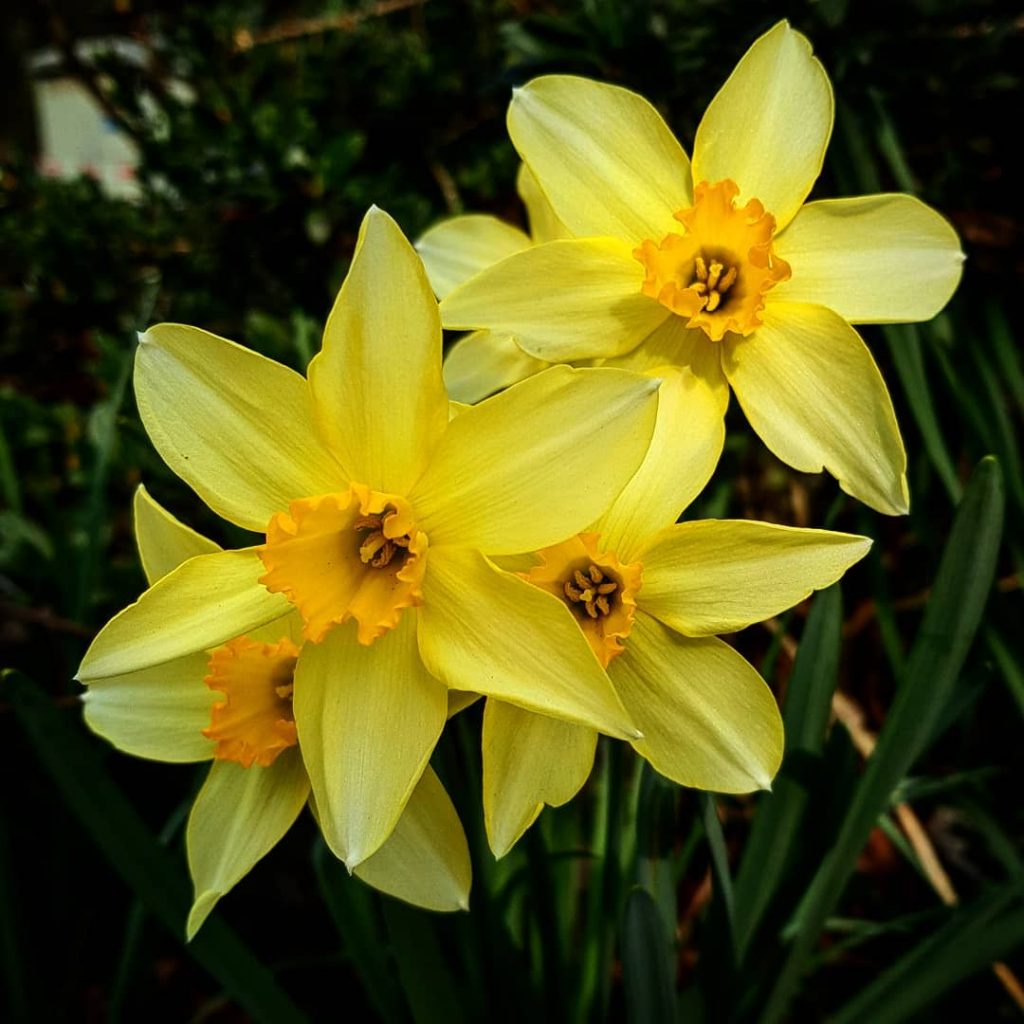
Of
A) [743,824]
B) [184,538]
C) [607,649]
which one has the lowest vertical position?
[743,824]

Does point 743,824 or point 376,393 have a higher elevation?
point 376,393

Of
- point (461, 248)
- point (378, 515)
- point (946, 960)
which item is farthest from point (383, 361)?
point (946, 960)

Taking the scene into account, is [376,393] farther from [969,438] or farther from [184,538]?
[969,438]

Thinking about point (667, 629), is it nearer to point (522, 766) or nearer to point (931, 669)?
point (522, 766)

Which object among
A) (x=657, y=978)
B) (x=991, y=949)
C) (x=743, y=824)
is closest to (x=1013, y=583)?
(x=743, y=824)

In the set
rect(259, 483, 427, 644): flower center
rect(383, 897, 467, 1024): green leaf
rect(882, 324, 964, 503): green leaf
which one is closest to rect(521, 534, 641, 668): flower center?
rect(259, 483, 427, 644): flower center

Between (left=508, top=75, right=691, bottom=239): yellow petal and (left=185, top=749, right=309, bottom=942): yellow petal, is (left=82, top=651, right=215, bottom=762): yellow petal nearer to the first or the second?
(left=185, top=749, right=309, bottom=942): yellow petal
